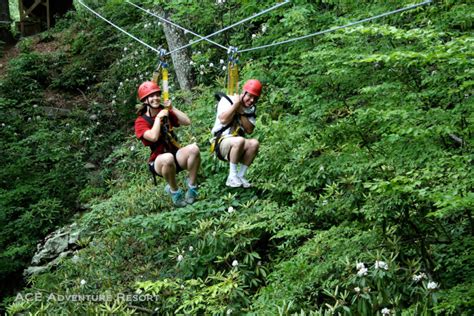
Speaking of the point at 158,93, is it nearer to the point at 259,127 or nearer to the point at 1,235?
the point at 259,127

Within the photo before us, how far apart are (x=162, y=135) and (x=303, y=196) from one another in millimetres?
1659

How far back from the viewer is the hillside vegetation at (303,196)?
14.5ft

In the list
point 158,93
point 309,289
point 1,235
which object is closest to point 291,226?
point 309,289

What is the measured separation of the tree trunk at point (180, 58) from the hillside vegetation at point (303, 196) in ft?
0.86

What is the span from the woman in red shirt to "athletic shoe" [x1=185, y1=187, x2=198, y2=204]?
0.16 meters

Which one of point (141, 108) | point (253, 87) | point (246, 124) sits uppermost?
point (253, 87)

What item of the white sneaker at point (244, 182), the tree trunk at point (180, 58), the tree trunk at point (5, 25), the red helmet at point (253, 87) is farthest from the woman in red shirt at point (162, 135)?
the tree trunk at point (5, 25)

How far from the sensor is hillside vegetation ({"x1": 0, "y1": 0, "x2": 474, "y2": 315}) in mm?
4430

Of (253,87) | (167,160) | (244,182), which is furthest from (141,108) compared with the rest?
(244,182)

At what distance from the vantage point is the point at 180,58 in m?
10.7

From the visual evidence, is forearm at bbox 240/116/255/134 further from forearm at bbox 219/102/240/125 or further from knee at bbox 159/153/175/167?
knee at bbox 159/153/175/167

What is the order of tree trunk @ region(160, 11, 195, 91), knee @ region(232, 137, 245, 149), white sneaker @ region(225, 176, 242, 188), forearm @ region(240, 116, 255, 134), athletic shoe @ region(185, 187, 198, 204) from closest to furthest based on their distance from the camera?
knee @ region(232, 137, 245, 149)
forearm @ region(240, 116, 255, 134)
white sneaker @ region(225, 176, 242, 188)
athletic shoe @ region(185, 187, 198, 204)
tree trunk @ region(160, 11, 195, 91)

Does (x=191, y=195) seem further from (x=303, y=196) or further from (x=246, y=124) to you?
(x=303, y=196)

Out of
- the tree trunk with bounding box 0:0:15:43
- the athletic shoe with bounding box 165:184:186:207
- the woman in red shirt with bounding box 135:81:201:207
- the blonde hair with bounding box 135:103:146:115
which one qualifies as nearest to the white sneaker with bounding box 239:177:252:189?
the woman in red shirt with bounding box 135:81:201:207
